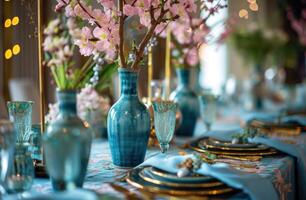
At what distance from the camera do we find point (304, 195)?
1.80m

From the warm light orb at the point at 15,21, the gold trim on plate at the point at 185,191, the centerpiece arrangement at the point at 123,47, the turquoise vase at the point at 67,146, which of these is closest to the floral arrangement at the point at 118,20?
the centerpiece arrangement at the point at 123,47

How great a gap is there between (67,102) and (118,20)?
40 centimetres

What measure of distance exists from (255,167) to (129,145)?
39cm

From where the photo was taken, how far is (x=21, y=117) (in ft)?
4.86

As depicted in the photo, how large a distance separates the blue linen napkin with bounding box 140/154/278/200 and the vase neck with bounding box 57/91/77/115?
0.28m

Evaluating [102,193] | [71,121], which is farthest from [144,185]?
[71,121]

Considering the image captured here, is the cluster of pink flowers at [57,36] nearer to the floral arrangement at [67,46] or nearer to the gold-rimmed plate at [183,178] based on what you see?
the floral arrangement at [67,46]

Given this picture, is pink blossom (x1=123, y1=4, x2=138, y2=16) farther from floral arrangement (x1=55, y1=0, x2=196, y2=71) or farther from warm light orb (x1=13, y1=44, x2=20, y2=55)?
warm light orb (x1=13, y1=44, x2=20, y2=55)

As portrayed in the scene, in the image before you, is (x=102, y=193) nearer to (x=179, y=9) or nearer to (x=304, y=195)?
(x=179, y=9)

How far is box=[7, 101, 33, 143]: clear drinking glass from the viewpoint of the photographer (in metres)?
1.48

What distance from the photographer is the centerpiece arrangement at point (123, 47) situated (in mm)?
1494

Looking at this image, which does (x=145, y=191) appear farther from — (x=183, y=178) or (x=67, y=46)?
(x=67, y=46)

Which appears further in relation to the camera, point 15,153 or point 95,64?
point 95,64

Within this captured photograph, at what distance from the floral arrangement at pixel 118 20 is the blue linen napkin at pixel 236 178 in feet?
1.19
